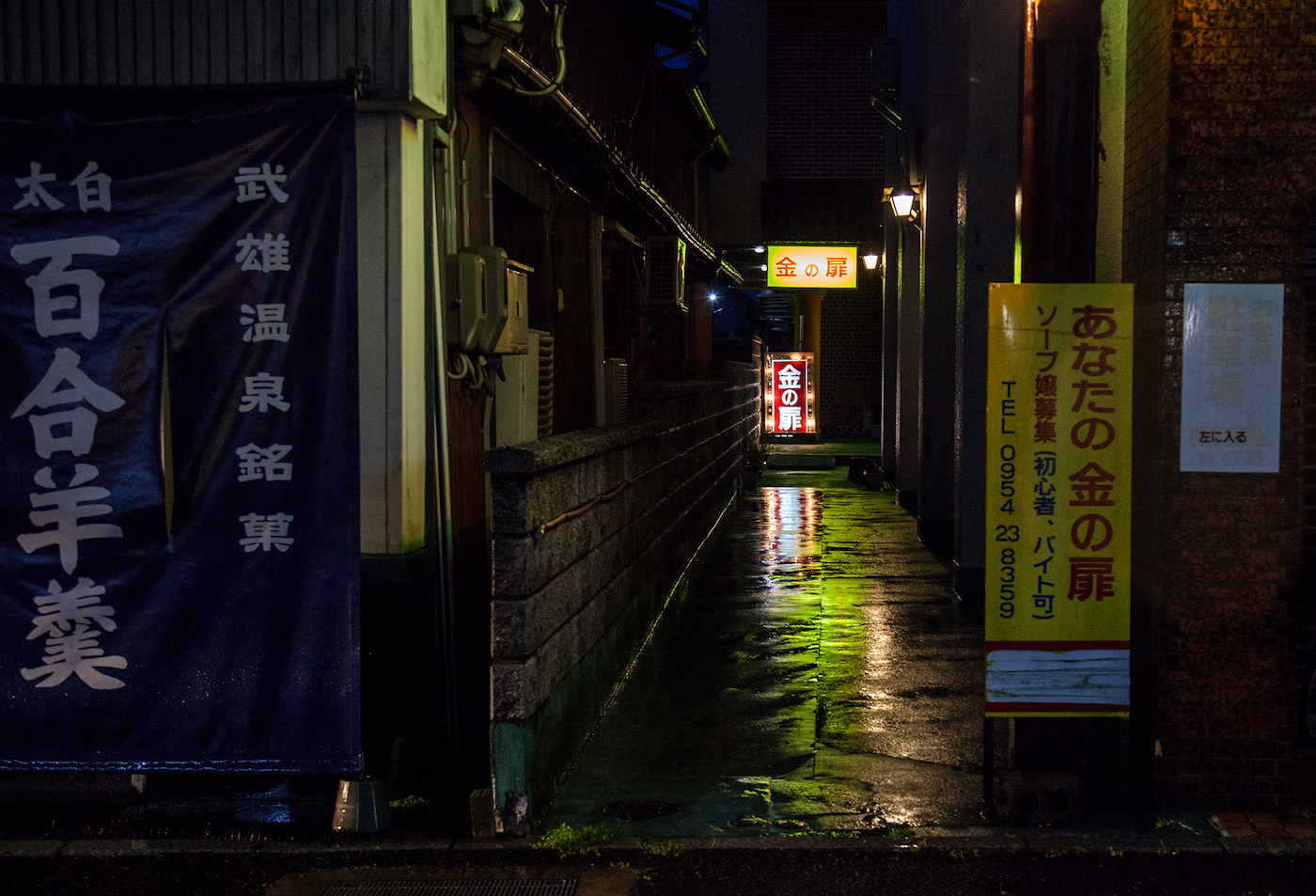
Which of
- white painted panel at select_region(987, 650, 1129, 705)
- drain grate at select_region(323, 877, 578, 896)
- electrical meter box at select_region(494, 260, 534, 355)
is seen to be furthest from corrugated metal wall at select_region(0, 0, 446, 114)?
white painted panel at select_region(987, 650, 1129, 705)

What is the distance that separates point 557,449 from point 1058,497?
2.69 metres

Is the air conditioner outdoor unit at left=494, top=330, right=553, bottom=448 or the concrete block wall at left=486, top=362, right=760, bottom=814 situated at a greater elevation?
the air conditioner outdoor unit at left=494, top=330, right=553, bottom=448

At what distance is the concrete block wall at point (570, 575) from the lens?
5836 mm

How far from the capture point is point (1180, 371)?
234 inches

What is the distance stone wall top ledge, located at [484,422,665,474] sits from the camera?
5.77m

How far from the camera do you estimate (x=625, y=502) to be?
892cm

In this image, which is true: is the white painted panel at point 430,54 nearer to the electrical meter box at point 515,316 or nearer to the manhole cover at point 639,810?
the electrical meter box at point 515,316

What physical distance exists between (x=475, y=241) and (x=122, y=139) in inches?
110

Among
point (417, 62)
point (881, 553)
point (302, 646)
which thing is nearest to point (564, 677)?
point (302, 646)

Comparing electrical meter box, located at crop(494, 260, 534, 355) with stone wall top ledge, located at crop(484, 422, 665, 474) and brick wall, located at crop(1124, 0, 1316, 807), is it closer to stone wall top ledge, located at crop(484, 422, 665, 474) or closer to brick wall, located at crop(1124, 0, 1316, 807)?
stone wall top ledge, located at crop(484, 422, 665, 474)

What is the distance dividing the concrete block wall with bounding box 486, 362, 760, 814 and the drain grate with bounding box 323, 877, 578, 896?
574 mm

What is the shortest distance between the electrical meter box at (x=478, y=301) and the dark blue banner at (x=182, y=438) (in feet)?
4.14

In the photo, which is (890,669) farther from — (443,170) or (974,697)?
(443,170)

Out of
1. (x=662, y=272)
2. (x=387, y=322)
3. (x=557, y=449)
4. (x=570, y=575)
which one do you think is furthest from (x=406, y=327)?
(x=662, y=272)
